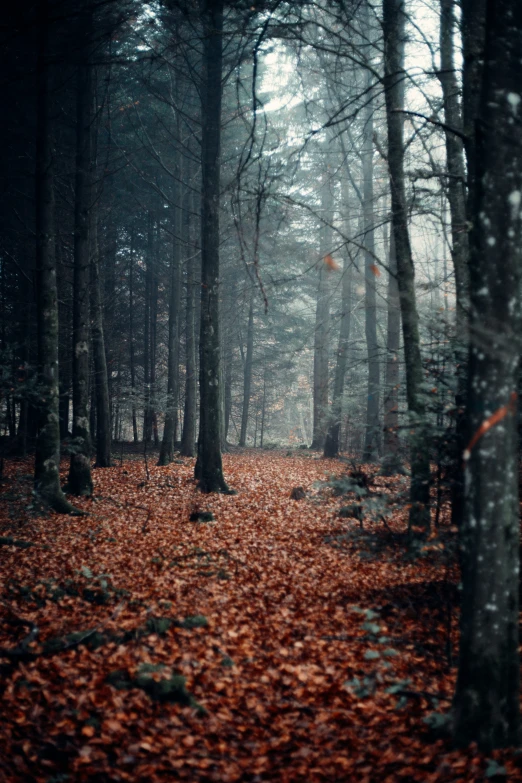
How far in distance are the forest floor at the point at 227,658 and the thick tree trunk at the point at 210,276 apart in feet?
9.79

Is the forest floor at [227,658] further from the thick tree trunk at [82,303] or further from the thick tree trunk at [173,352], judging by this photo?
the thick tree trunk at [173,352]

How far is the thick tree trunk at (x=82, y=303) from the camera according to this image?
1055cm

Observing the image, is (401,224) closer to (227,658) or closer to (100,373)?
(227,658)

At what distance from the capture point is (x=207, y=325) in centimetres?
1070

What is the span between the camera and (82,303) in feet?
35.7

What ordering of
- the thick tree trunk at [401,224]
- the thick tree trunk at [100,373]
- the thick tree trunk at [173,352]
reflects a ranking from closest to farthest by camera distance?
the thick tree trunk at [401,224], the thick tree trunk at [100,373], the thick tree trunk at [173,352]

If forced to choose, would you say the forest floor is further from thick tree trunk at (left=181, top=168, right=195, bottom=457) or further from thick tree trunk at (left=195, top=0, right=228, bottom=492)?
thick tree trunk at (left=181, top=168, right=195, bottom=457)

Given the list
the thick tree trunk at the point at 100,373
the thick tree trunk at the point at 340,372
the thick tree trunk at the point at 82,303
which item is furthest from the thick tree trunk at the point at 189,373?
the thick tree trunk at the point at 82,303

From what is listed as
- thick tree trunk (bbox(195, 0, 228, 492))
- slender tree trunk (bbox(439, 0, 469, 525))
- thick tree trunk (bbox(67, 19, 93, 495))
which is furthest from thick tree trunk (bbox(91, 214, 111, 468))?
slender tree trunk (bbox(439, 0, 469, 525))

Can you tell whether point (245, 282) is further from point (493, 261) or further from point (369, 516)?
point (493, 261)

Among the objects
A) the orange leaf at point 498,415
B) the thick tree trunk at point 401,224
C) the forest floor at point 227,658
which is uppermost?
the thick tree trunk at point 401,224

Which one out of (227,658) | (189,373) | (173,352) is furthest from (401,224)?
(189,373)

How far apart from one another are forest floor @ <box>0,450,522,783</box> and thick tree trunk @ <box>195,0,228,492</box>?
298cm

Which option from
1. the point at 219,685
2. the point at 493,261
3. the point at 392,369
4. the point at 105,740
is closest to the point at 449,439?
the point at 493,261
